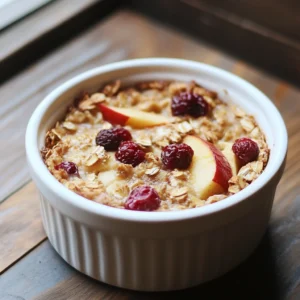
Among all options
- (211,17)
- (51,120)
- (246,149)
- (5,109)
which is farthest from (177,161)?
(211,17)

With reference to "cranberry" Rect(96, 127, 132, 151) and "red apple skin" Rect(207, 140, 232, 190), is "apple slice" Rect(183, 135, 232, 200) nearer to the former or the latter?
"red apple skin" Rect(207, 140, 232, 190)

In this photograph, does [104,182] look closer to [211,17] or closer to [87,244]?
[87,244]

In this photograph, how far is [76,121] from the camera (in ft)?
3.35

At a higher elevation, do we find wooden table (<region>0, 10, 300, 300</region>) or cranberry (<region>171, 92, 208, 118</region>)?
Result: cranberry (<region>171, 92, 208, 118</region>)

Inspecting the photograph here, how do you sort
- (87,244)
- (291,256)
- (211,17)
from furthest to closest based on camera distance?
(211,17) < (291,256) < (87,244)

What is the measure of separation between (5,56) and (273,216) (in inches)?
26.8

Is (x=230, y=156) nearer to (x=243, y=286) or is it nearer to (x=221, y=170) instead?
(x=221, y=170)

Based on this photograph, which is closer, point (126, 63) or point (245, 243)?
point (245, 243)

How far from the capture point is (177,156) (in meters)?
0.92

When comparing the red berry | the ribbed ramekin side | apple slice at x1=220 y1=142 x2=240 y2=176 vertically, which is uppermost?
the red berry

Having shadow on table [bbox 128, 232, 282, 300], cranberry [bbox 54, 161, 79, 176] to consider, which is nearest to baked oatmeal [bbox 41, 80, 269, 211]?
cranberry [bbox 54, 161, 79, 176]

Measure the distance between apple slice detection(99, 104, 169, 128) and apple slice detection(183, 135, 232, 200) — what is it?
98mm

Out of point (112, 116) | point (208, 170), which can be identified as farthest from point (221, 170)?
point (112, 116)

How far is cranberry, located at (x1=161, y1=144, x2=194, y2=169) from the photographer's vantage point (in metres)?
0.92
